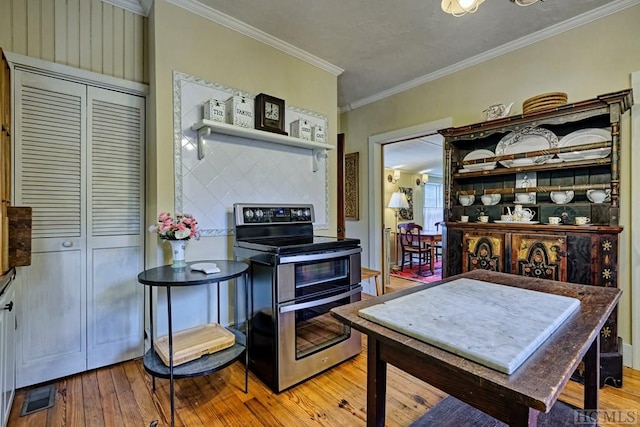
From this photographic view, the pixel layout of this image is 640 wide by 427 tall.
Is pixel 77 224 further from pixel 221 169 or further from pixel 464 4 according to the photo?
pixel 464 4

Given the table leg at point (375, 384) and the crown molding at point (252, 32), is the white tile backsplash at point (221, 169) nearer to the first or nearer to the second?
the crown molding at point (252, 32)

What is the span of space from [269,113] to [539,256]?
7.53 feet

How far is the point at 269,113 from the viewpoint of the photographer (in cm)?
243

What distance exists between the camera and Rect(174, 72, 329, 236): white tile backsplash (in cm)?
217

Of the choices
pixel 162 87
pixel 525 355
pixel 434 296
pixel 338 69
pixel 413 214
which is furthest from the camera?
pixel 413 214

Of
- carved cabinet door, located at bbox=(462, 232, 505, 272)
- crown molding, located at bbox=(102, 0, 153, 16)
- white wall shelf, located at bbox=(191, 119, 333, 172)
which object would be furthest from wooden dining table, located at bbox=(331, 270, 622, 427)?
crown molding, located at bbox=(102, 0, 153, 16)

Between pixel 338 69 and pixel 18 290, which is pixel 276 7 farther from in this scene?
pixel 18 290

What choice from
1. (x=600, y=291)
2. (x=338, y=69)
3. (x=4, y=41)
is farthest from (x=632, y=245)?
(x=4, y=41)

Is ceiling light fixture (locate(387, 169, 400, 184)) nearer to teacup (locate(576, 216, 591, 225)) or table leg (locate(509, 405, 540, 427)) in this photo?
teacup (locate(576, 216, 591, 225))

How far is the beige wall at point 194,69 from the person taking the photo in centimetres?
208

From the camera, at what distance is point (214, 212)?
2.29 meters

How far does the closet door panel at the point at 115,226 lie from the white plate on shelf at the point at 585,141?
3.22m

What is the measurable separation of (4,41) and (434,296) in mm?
2784

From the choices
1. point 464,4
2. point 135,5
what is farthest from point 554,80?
point 135,5
